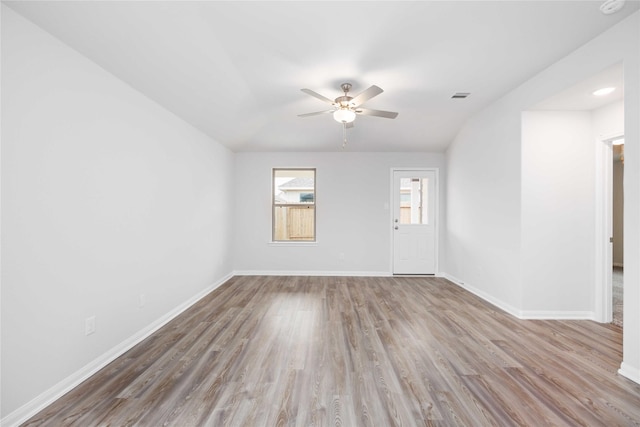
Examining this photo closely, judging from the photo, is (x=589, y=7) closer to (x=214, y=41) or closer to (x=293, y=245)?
(x=214, y=41)

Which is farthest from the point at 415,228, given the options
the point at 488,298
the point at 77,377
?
the point at 77,377

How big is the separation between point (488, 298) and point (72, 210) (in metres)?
A: 4.63

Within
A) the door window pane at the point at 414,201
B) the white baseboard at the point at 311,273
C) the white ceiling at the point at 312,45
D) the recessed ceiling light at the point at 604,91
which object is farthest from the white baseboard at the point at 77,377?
the recessed ceiling light at the point at 604,91

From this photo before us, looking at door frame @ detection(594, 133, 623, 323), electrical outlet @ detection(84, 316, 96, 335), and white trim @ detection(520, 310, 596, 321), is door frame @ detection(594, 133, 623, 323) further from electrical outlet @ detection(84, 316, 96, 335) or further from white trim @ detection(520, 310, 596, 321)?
electrical outlet @ detection(84, 316, 96, 335)

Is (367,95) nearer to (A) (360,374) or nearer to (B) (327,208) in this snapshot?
(A) (360,374)

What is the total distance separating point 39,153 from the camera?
1.74 metres

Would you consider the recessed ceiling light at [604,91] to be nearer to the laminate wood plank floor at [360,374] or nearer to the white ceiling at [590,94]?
the white ceiling at [590,94]

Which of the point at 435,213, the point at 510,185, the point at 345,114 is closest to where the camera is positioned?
the point at 345,114

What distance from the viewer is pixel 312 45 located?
2.43 meters

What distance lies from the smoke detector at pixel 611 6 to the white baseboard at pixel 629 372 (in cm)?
256

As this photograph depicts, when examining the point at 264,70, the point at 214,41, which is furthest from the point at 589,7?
the point at 214,41

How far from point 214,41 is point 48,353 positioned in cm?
253

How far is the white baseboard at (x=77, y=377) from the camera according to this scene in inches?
63.0

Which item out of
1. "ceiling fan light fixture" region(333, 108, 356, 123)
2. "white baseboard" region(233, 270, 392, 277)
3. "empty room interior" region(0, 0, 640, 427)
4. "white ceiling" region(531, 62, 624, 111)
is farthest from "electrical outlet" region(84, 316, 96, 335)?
"white ceiling" region(531, 62, 624, 111)
